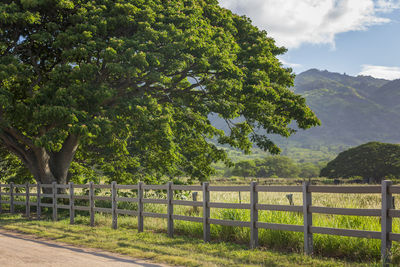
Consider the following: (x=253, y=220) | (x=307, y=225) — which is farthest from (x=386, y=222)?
(x=253, y=220)

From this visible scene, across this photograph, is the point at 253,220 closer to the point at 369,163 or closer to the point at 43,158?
the point at 43,158

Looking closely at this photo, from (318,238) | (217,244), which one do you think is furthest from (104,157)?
(318,238)

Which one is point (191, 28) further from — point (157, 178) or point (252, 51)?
point (157, 178)

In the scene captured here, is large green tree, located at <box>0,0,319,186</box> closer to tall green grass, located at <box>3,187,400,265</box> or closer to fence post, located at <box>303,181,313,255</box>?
tall green grass, located at <box>3,187,400,265</box>

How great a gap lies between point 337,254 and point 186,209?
34.3ft

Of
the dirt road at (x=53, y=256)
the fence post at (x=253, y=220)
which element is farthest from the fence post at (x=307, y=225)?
the dirt road at (x=53, y=256)

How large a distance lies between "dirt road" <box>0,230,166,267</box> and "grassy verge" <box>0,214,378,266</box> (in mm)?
549

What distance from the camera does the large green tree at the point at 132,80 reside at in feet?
55.9

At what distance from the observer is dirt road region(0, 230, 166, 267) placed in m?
9.20

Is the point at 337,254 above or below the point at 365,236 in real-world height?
below

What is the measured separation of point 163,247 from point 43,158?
12.0 m

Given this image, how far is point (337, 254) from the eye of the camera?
9.97m

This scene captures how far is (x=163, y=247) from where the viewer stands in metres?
11.3

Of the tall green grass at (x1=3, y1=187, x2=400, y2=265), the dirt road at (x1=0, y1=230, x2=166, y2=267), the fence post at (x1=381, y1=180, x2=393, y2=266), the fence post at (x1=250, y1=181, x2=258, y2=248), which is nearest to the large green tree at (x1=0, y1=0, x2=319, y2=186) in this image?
the tall green grass at (x1=3, y1=187, x2=400, y2=265)
